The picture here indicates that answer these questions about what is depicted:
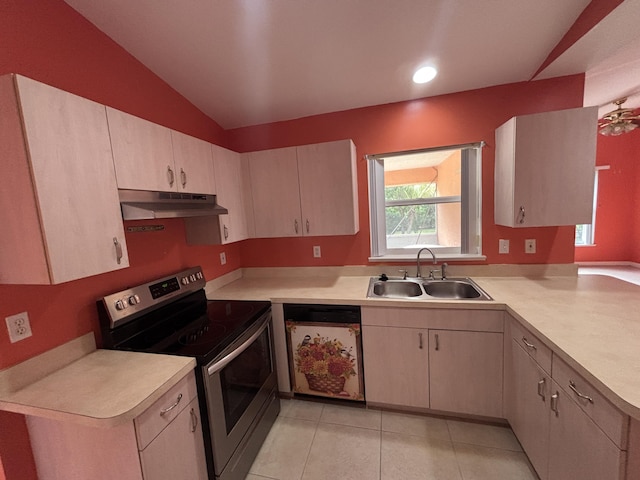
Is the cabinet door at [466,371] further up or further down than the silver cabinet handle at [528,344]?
further down

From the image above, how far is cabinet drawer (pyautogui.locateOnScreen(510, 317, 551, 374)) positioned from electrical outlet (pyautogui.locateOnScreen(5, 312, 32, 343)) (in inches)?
92.7

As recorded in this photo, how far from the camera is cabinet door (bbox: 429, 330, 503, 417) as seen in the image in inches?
68.4

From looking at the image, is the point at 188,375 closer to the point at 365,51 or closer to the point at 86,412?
the point at 86,412

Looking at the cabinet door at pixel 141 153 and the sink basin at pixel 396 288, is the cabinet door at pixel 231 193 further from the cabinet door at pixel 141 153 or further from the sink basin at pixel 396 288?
the sink basin at pixel 396 288

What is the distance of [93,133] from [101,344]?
1.08 m

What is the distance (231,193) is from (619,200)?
591 centimetres

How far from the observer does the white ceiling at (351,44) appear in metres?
1.40

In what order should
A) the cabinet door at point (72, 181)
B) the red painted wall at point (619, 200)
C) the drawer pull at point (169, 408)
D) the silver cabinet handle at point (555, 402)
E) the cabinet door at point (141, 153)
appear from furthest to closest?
1. the red painted wall at point (619, 200)
2. the cabinet door at point (141, 153)
3. the silver cabinet handle at point (555, 402)
4. the drawer pull at point (169, 408)
5. the cabinet door at point (72, 181)

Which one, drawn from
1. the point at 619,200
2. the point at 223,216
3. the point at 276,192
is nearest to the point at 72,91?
the point at 223,216

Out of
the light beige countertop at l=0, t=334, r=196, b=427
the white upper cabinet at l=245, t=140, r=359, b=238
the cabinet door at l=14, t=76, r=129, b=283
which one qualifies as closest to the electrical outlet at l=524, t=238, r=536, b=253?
the white upper cabinet at l=245, t=140, r=359, b=238

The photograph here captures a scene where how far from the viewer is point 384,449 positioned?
1699 mm

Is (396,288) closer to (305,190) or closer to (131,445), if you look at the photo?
(305,190)

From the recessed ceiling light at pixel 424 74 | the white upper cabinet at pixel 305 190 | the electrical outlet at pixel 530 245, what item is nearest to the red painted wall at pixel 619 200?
the electrical outlet at pixel 530 245

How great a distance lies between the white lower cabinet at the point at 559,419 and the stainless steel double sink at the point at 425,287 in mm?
546
